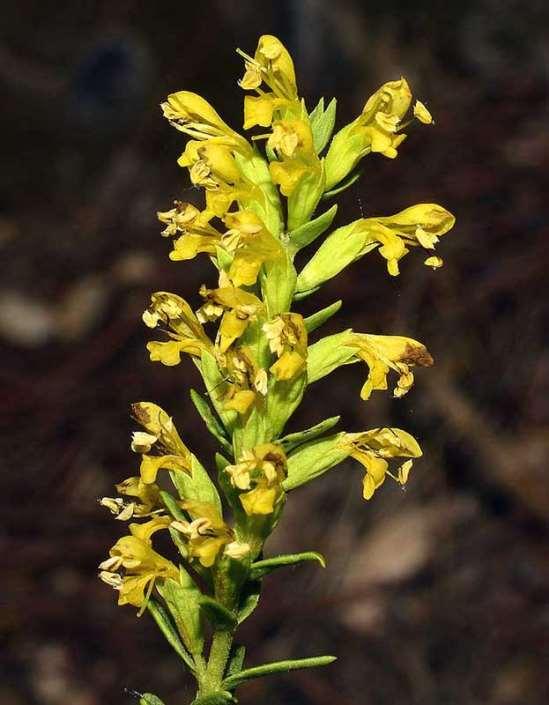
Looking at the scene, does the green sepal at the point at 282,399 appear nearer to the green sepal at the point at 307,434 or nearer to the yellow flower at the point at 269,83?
the green sepal at the point at 307,434

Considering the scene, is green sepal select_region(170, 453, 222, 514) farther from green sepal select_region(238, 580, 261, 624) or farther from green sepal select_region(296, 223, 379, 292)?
green sepal select_region(296, 223, 379, 292)

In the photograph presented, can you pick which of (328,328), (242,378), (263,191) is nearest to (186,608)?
(242,378)

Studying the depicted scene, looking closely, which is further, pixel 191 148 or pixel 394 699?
pixel 394 699

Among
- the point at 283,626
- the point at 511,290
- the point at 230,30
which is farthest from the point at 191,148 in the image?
the point at 230,30

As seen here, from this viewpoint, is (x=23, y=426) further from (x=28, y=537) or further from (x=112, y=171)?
(x=112, y=171)

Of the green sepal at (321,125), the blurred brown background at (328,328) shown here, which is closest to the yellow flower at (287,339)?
the green sepal at (321,125)

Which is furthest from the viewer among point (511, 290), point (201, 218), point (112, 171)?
point (112, 171)

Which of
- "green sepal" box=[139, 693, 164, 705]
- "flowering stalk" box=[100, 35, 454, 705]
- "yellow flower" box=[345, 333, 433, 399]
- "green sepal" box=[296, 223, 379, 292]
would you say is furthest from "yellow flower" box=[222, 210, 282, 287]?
"green sepal" box=[139, 693, 164, 705]
